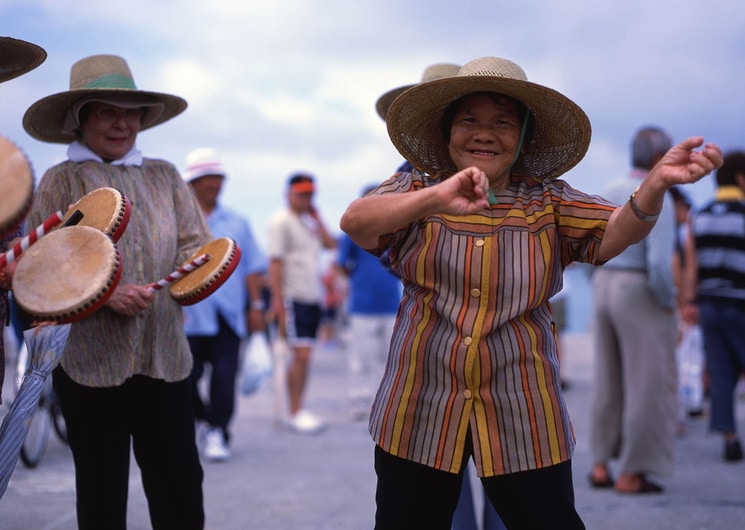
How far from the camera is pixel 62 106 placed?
394cm

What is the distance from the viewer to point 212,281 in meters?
3.66

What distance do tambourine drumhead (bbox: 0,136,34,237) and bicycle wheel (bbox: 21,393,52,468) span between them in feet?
15.3

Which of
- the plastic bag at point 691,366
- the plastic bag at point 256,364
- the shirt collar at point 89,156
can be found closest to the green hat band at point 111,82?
the shirt collar at point 89,156

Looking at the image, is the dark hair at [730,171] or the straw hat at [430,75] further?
the dark hair at [730,171]

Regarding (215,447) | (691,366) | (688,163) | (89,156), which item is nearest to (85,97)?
(89,156)

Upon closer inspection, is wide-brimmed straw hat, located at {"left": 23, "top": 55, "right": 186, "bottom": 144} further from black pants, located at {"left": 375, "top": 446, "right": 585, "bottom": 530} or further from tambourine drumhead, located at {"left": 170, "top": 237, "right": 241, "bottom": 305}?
black pants, located at {"left": 375, "top": 446, "right": 585, "bottom": 530}

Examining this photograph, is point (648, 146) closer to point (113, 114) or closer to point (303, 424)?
point (113, 114)

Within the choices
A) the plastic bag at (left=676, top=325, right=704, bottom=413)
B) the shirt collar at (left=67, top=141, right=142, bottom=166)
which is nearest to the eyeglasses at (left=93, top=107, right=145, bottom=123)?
the shirt collar at (left=67, top=141, right=142, bottom=166)

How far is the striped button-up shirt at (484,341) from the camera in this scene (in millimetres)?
2936

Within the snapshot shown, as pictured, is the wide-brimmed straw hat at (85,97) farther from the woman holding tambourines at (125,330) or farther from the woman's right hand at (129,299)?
the woman's right hand at (129,299)

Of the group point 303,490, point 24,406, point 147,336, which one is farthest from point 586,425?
point 24,406

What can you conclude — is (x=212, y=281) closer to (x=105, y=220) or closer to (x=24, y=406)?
(x=105, y=220)

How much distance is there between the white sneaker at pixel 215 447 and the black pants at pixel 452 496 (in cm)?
454

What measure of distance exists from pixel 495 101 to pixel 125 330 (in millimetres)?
1559
